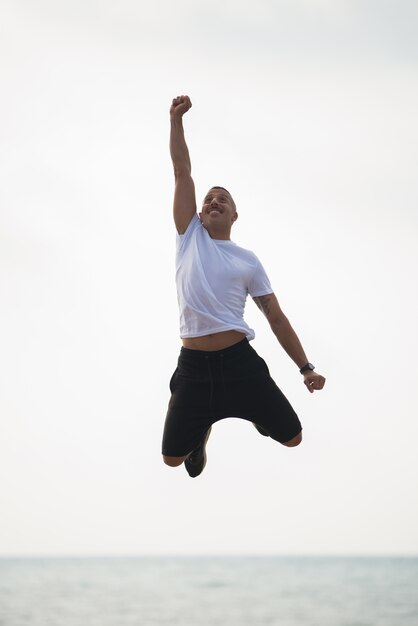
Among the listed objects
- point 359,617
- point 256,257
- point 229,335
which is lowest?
point 359,617

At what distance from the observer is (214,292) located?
7820mm

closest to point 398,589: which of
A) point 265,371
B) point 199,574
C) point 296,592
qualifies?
point 296,592

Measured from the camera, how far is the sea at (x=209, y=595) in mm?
53531

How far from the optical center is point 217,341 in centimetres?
798

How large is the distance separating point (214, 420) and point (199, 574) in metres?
81.8

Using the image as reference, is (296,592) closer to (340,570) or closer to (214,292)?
(340,570)

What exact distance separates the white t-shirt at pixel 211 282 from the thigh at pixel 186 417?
50 centimetres

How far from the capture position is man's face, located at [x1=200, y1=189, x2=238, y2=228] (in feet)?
26.7

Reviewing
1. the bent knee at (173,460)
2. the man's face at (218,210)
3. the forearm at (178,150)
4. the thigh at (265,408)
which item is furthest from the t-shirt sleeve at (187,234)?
the bent knee at (173,460)

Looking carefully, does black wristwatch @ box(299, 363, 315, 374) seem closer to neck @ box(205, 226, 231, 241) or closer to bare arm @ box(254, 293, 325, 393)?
bare arm @ box(254, 293, 325, 393)

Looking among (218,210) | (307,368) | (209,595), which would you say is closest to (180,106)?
(218,210)

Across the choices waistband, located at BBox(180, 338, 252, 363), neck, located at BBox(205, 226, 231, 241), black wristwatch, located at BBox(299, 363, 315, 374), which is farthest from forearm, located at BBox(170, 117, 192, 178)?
black wristwatch, located at BBox(299, 363, 315, 374)

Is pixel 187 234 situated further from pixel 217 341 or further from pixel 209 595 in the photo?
pixel 209 595

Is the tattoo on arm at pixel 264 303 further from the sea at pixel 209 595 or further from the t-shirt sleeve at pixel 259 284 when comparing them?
the sea at pixel 209 595
